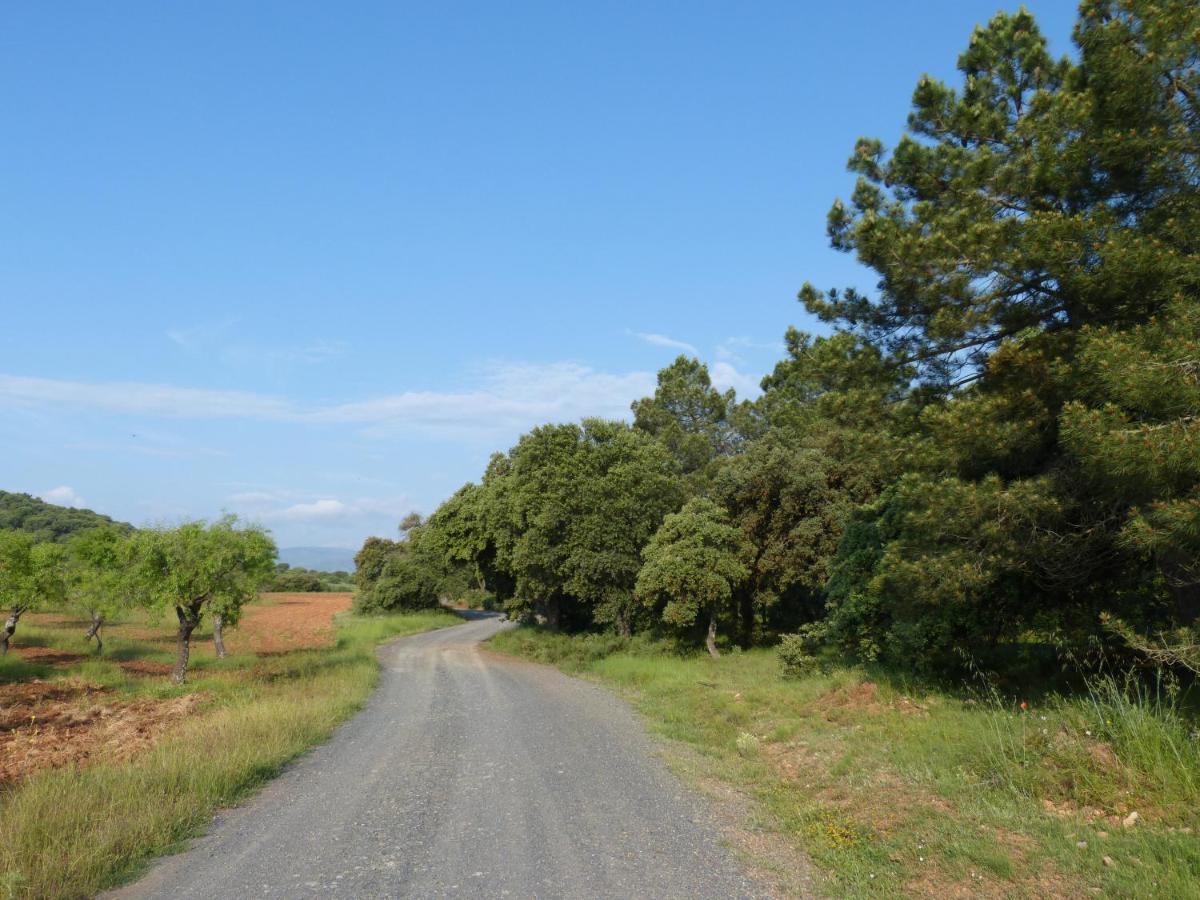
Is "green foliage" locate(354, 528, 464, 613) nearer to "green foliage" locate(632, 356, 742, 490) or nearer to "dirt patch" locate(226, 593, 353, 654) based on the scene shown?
"dirt patch" locate(226, 593, 353, 654)

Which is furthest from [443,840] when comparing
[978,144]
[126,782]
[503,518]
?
[503,518]

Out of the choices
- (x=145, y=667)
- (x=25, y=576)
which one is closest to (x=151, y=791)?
(x=145, y=667)

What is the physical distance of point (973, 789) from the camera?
7.73m

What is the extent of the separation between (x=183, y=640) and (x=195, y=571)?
2347 millimetres

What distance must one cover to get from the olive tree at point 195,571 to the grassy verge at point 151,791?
19.9ft

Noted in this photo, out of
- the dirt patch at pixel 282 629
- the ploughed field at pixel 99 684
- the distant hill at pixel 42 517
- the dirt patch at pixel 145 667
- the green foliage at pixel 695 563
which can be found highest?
the distant hill at pixel 42 517

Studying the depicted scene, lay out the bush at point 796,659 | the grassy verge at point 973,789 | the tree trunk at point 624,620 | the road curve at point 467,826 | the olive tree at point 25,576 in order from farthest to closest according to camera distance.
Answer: the tree trunk at point 624,620 < the olive tree at point 25,576 < the bush at point 796,659 < the road curve at point 467,826 < the grassy verge at point 973,789

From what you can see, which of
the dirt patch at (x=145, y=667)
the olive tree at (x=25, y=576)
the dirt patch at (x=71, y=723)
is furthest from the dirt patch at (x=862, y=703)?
the olive tree at (x=25, y=576)

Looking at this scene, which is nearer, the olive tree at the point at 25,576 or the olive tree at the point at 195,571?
the olive tree at the point at 195,571

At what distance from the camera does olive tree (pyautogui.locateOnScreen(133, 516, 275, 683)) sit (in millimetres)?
23531

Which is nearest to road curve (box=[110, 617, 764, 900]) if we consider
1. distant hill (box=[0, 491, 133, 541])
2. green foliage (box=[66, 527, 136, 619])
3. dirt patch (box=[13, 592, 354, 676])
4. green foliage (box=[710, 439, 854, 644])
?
green foliage (box=[710, 439, 854, 644])

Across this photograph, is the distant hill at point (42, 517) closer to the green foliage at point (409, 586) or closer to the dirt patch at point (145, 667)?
the green foliage at point (409, 586)

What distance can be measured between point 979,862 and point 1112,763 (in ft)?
8.05

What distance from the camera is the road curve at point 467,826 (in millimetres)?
6250
